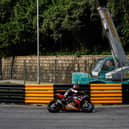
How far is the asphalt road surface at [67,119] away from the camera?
995 centimetres

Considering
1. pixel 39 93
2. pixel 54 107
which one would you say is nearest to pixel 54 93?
pixel 39 93

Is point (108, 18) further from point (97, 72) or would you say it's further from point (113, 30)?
point (97, 72)

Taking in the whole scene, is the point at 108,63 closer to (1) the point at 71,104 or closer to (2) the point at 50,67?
(1) the point at 71,104

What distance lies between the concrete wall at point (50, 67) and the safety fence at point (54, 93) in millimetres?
6373

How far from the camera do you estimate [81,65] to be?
2862cm

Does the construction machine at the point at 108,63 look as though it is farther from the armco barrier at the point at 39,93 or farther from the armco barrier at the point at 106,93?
the armco barrier at the point at 39,93

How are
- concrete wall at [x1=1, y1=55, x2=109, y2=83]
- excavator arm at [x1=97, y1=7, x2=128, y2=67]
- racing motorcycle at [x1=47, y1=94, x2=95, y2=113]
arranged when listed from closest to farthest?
racing motorcycle at [x1=47, y1=94, x2=95, y2=113] → excavator arm at [x1=97, y1=7, x2=128, y2=67] → concrete wall at [x1=1, y1=55, x2=109, y2=83]

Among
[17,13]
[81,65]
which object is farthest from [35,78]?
[17,13]

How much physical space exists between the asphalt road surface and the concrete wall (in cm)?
902

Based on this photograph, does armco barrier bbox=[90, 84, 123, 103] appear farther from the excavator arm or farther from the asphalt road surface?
the excavator arm

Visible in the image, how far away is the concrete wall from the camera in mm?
24906

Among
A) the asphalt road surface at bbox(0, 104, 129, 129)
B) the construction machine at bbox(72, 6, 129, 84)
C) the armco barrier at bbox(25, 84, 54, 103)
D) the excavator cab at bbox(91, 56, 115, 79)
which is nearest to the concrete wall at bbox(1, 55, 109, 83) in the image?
the construction machine at bbox(72, 6, 129, 84)

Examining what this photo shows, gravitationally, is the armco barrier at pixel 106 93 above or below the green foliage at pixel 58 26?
below

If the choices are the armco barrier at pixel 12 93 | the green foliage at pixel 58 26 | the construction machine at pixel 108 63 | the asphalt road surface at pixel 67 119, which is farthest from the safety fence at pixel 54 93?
the green foliage at pixel 58 26
